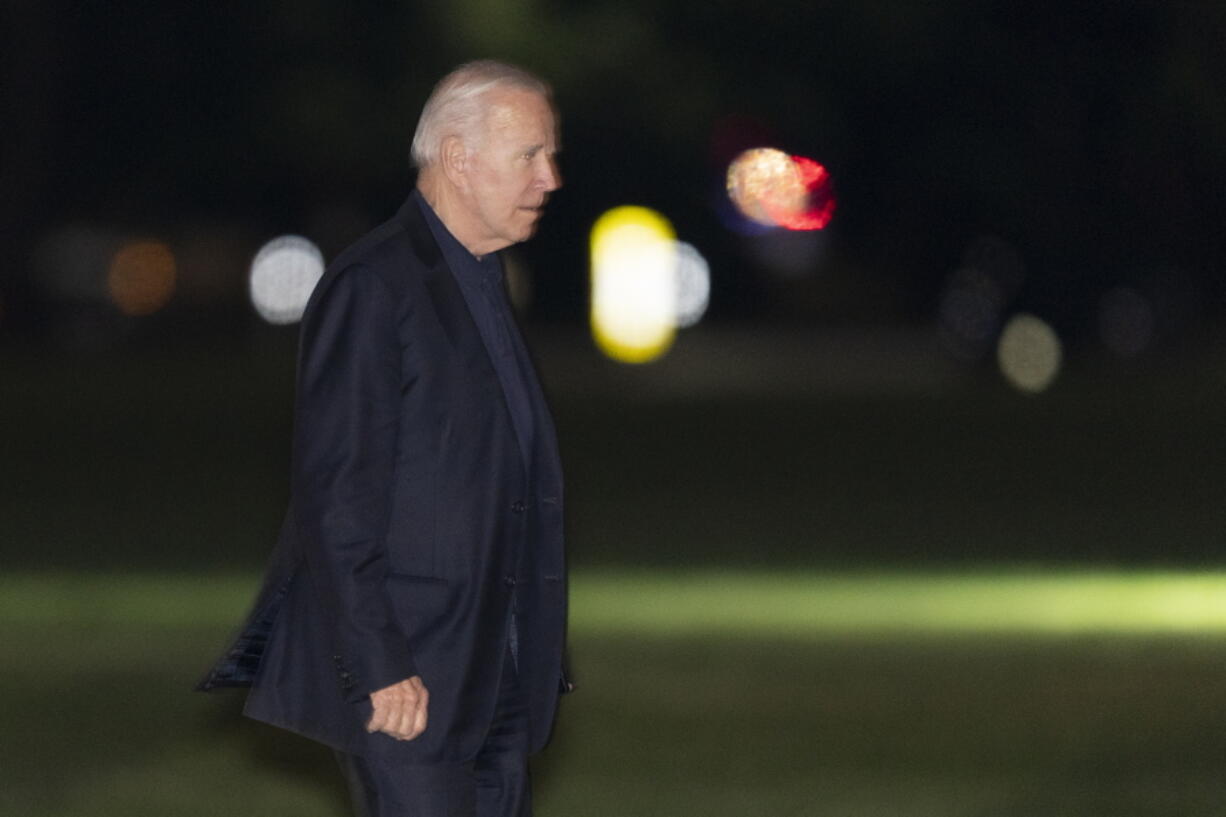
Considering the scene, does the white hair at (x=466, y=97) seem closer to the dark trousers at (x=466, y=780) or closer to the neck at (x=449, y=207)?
the neck at (x=449, y=207)

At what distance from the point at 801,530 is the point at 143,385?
57.9 feet

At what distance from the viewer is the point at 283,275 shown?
55.9 m

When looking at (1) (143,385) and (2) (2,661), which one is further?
(1) (143,385)

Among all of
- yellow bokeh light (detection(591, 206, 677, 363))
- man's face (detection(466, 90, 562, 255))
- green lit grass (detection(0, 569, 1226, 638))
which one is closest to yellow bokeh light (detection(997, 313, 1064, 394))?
yellow bokeh light (detection(591, 206, 677, 363))

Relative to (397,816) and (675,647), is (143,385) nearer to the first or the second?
(675,647)

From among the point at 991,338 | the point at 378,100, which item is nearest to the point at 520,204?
the point at 991,338

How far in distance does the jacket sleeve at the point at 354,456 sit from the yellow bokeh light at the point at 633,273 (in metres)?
41.6

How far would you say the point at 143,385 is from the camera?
103ft

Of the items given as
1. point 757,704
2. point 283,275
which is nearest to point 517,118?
point 757,704

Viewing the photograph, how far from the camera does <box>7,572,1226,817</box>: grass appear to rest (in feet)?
25.4

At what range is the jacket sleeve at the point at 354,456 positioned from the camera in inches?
171

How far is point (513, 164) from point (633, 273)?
45.8m

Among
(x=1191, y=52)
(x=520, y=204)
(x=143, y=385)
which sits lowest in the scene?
(x=143, y=385)

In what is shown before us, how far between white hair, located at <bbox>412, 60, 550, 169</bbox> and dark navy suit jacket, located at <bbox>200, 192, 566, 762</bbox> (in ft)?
0.58
